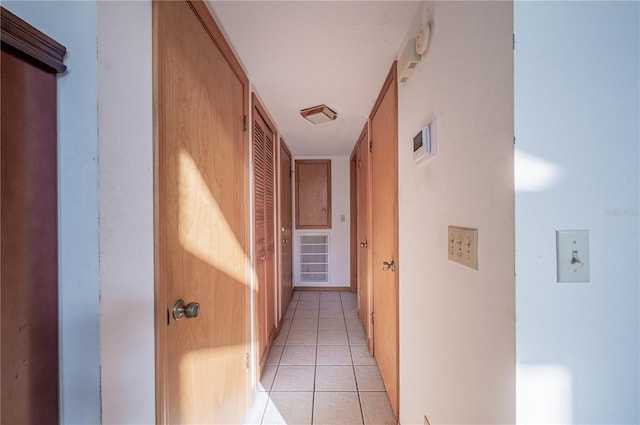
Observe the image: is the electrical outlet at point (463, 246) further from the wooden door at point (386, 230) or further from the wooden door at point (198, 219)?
the wooden door at point (198, 219)

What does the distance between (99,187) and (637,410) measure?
1.32m

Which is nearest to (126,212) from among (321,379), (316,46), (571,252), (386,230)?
(571,252)

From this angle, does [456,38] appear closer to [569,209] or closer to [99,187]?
[569,209]

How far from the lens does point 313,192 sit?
405cm

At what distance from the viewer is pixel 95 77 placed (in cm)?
59

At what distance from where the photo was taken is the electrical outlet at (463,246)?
71 centimetres

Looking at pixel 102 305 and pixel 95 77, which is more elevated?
pixel 95 77

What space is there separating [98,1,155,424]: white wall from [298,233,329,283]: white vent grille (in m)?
3.37

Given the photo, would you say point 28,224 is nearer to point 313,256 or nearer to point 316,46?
point 316,46

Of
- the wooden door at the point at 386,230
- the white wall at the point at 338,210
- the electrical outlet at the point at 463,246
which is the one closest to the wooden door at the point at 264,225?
the wooden door at the point at 386,230

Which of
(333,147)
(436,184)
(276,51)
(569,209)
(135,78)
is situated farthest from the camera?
(333,147)

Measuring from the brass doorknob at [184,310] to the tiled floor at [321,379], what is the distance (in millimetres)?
1094

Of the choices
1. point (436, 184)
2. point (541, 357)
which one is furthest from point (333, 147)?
point (541, 357)

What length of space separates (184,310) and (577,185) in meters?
1.12
